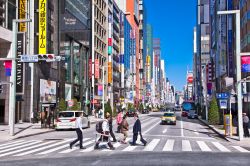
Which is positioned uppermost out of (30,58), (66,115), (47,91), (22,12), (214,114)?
(22,12)

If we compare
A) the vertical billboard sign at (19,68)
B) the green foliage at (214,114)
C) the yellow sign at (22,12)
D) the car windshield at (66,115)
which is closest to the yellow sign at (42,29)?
the yellow sign at (22,12)

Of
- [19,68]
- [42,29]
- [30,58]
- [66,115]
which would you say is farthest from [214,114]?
[30,58]

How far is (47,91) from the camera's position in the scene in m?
55.3

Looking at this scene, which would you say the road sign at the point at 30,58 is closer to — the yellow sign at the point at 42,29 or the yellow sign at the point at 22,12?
the yellow sign at the point at 22,12

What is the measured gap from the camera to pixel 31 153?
60.7 feet

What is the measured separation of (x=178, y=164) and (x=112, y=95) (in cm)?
9658

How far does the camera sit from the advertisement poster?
174ft

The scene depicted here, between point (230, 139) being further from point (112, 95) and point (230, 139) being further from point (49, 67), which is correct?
point (112, 95)

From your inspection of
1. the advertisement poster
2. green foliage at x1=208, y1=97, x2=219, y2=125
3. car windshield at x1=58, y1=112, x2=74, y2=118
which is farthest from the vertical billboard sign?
green foliage at x1=208, y1=97, x2=219, y2=125

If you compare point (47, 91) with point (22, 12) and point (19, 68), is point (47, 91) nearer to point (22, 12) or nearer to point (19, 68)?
point (19, 68)

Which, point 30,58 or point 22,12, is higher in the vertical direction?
point 22,12

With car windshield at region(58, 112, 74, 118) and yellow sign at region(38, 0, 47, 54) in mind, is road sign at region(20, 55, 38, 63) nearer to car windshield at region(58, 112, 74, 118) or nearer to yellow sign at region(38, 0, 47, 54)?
car windshield at region(58, 112, 74, 118)

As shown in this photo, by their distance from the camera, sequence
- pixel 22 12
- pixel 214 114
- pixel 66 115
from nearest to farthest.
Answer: pixel 66 115
pixel 214 114
pixel 22 12

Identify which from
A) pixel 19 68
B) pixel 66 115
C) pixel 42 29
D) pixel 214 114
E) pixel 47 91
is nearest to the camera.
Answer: pixel 66 115
